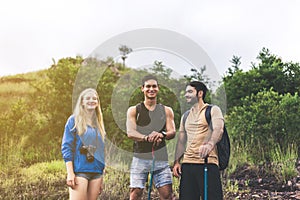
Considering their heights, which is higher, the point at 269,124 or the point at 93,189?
the point at 269,124

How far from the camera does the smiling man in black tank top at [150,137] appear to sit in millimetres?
4027

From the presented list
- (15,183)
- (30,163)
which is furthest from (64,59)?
(15,183)

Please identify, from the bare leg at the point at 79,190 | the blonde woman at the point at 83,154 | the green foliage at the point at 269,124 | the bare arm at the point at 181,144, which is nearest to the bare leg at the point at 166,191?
the bare arm at the point at 181,144

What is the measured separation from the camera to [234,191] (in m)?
5.80

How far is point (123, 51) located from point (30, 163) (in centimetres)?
378

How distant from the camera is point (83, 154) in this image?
3.89m

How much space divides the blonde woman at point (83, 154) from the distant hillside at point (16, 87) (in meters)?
6.19

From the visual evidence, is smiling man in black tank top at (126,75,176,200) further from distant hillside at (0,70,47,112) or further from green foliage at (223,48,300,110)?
distant hillside at (0,70,47,112)

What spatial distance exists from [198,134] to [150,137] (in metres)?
0.40

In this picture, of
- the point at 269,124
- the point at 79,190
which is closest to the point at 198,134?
the point at 79,190

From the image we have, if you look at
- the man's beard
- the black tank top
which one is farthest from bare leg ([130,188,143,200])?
the man's beard

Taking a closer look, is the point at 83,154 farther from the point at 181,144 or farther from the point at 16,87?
the point at 16,87

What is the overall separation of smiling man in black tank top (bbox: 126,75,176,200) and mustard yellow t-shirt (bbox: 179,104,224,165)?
17 centimetres

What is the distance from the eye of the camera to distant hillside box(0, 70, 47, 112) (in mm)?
10305
